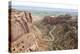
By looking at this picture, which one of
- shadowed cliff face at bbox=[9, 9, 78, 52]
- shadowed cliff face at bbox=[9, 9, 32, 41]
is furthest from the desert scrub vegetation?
shadowed cliff face at bbox=[9, 9, 32, 41]

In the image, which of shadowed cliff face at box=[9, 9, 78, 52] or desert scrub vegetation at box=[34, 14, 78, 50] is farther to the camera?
desert scrub vegetation at box=[34, 14, 78, 50]

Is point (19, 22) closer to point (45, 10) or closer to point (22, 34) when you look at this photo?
point (22, 34)

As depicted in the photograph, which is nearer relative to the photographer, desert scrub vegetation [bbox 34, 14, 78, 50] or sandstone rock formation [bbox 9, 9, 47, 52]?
sandstone rock formation [bbox 9, 9, 47, 52]

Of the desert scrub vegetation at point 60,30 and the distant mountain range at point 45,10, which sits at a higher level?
the distant mountain range at point 45,10

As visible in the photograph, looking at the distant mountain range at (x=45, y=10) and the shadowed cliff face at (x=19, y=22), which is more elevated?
the distant mountain range at (x=45, y=10)

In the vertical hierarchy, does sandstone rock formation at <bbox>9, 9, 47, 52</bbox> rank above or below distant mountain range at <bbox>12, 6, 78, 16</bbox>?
below

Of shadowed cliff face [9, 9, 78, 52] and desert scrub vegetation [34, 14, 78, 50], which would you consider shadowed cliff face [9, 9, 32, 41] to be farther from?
desert scrub vegetation [34, 14, 78, 50]

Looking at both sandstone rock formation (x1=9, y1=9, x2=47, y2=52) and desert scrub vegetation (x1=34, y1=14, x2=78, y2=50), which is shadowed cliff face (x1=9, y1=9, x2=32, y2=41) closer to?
sandstone rock formation (x1=9, y1=9, x2=47, y2=52)

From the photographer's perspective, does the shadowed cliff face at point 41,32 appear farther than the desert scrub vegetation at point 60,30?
No

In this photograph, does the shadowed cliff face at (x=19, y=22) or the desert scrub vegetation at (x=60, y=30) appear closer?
the shadowed cliff face at (x=19, y=22)

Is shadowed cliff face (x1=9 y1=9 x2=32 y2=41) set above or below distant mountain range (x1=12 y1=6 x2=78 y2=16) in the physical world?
below

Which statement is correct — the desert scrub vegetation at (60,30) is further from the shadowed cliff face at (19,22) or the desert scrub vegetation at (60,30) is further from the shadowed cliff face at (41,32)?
the shadowed cliff face at (19,22)

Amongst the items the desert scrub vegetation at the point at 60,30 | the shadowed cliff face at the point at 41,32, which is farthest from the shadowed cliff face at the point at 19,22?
the desert scrub vegetation at the point at 60,30
